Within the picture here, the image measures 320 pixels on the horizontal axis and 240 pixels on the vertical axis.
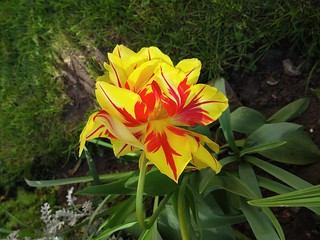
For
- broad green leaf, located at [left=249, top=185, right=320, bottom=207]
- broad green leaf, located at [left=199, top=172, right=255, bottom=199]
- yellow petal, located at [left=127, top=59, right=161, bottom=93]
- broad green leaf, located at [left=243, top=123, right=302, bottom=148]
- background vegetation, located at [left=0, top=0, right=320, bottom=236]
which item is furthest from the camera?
background vegetation, located at [left=0, top=0, right=320, bottom=236]

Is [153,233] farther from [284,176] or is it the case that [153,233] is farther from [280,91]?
[280,91]

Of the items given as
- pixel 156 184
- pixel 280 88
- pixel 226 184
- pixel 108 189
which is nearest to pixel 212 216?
pixel 226 184

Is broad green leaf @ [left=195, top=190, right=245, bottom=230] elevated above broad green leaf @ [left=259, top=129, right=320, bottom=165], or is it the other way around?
broad green leaf @ [left=259, top=129, right=320, bottom=165]

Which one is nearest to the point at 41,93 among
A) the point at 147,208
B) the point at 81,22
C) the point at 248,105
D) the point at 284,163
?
the point at 81,22

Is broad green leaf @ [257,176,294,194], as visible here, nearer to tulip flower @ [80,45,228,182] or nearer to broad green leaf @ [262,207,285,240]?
broad green leaf @ [262,207,285,240]

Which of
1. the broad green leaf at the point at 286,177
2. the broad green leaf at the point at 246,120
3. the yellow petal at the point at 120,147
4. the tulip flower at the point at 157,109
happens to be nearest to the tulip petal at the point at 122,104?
the tulip flower at the point at 157,109

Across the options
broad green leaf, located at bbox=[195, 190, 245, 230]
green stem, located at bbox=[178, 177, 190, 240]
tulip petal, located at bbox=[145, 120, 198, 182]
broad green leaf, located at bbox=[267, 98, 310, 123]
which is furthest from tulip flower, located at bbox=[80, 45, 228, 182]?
broad green leaf, located at bbox=[267, 98, 310, 123]

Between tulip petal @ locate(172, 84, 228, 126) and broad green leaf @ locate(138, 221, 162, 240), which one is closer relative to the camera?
tulip petal @ locate(172, 84, 228, 126)
